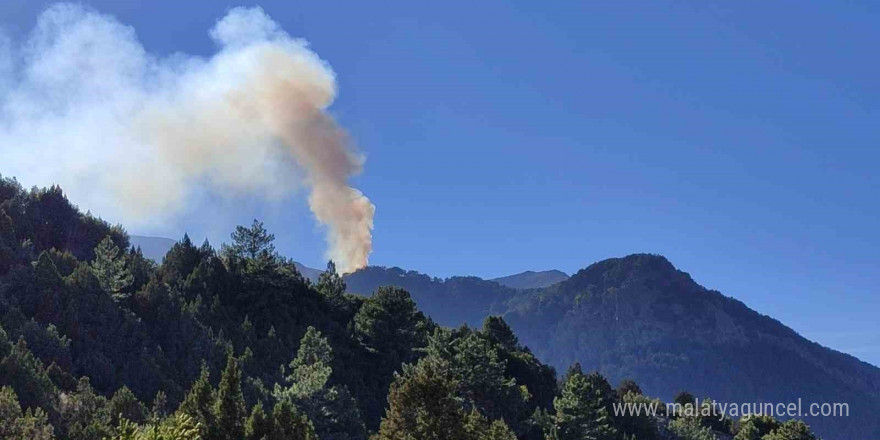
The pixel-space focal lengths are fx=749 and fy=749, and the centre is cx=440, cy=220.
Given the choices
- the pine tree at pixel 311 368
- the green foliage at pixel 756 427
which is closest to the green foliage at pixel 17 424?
the pine tree at pixel 311 368

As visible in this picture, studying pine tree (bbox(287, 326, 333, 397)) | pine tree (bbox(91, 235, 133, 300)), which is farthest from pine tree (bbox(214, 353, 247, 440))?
pine tree (bbox(91, 235, 133, 300))

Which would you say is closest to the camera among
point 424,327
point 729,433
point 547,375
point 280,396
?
point 280,396

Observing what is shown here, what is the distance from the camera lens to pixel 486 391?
7462 cm

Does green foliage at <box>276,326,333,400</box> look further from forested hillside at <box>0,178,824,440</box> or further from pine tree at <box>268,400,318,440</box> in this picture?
pine tree at <box>268,400,318,440</box>

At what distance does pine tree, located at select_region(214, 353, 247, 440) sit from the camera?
34.7m

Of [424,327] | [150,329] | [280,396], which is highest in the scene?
[424,327]

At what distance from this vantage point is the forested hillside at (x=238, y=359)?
36844mm

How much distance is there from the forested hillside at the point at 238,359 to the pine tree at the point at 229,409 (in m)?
0.07

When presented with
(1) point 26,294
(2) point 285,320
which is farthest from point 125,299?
(2) point 285,320

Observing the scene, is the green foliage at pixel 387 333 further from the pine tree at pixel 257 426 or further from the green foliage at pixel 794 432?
the pine tree at pixel 257 426

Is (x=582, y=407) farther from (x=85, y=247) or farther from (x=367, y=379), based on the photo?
(x=85, y=247)

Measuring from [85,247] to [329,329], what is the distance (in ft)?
118

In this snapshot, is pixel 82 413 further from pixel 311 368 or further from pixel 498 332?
pixel 498 332

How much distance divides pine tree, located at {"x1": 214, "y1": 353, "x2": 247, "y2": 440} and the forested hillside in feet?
0.22
